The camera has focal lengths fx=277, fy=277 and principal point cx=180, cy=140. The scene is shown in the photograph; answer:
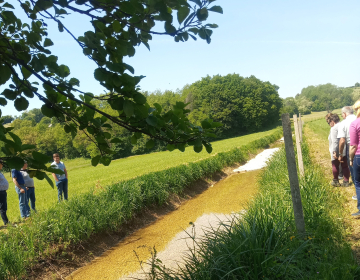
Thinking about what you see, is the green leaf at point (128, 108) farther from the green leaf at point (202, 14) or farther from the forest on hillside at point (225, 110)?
the forest on hillside at point (225, 110)

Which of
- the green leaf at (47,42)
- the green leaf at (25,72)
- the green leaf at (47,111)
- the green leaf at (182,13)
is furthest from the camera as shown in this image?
the green leaf at (47,111)

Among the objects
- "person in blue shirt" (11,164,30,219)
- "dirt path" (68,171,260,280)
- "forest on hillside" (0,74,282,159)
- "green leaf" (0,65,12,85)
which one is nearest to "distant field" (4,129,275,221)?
"person in blue shirt" (11,164,30,219)

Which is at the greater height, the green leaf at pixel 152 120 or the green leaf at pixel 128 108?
the green leaf at pixel 128 108

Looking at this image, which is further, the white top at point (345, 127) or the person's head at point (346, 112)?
the person's head at point (346, 112)

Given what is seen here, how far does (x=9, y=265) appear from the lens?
444 cm

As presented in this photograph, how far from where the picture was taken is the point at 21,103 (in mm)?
1844

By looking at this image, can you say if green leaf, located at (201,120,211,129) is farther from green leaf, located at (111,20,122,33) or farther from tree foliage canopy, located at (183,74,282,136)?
tree foliage canopy, located at (183,74,282,136)

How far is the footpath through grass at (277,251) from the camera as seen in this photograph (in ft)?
8.68

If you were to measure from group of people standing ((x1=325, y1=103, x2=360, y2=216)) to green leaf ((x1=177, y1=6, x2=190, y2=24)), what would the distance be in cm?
423

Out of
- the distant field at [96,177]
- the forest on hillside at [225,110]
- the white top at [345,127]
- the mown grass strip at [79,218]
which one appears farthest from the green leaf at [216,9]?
the forest on hillside at [225,110]

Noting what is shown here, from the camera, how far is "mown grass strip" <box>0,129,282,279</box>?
4.73m

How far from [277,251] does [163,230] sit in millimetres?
4749

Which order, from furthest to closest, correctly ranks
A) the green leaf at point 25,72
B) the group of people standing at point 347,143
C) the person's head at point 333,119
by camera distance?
the person's head at point 333,119 < the group of people standing at point 347,143 < the green leaf at point 25,72

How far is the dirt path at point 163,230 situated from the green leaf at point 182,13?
193cm
